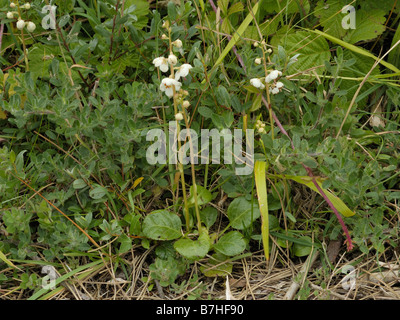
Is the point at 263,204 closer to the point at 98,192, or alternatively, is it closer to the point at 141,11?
the point at 98,192

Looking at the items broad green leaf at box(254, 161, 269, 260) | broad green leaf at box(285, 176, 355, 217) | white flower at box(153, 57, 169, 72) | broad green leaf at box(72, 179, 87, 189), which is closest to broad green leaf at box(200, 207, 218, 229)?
broad green leaf at box(254, 161, 269, 260)

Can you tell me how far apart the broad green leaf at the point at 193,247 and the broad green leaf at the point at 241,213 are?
→ 0.48 feet

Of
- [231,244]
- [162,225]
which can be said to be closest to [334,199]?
[231,244]

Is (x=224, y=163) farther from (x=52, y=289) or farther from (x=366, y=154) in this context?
(x=52, y=289)

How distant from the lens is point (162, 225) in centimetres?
185

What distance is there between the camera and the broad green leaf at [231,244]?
1.79 meters

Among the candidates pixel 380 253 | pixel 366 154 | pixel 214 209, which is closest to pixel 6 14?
pixel 214 209

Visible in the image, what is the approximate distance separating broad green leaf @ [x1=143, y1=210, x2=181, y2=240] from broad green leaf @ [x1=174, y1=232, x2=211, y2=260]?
48 mm

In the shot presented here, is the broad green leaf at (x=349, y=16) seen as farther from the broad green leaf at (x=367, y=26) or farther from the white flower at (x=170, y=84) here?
the white flower at (x=170, y=84)

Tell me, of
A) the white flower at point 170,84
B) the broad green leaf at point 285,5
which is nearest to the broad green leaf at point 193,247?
the white flower at point 170,84

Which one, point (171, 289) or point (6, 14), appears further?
point (6, 14)

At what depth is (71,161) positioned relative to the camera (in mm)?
1994

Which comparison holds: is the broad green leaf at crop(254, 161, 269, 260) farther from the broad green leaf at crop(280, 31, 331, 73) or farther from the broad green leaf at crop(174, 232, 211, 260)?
the broad green leaf at crop(280, 31, 331, 73)

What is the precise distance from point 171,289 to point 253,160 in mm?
604
